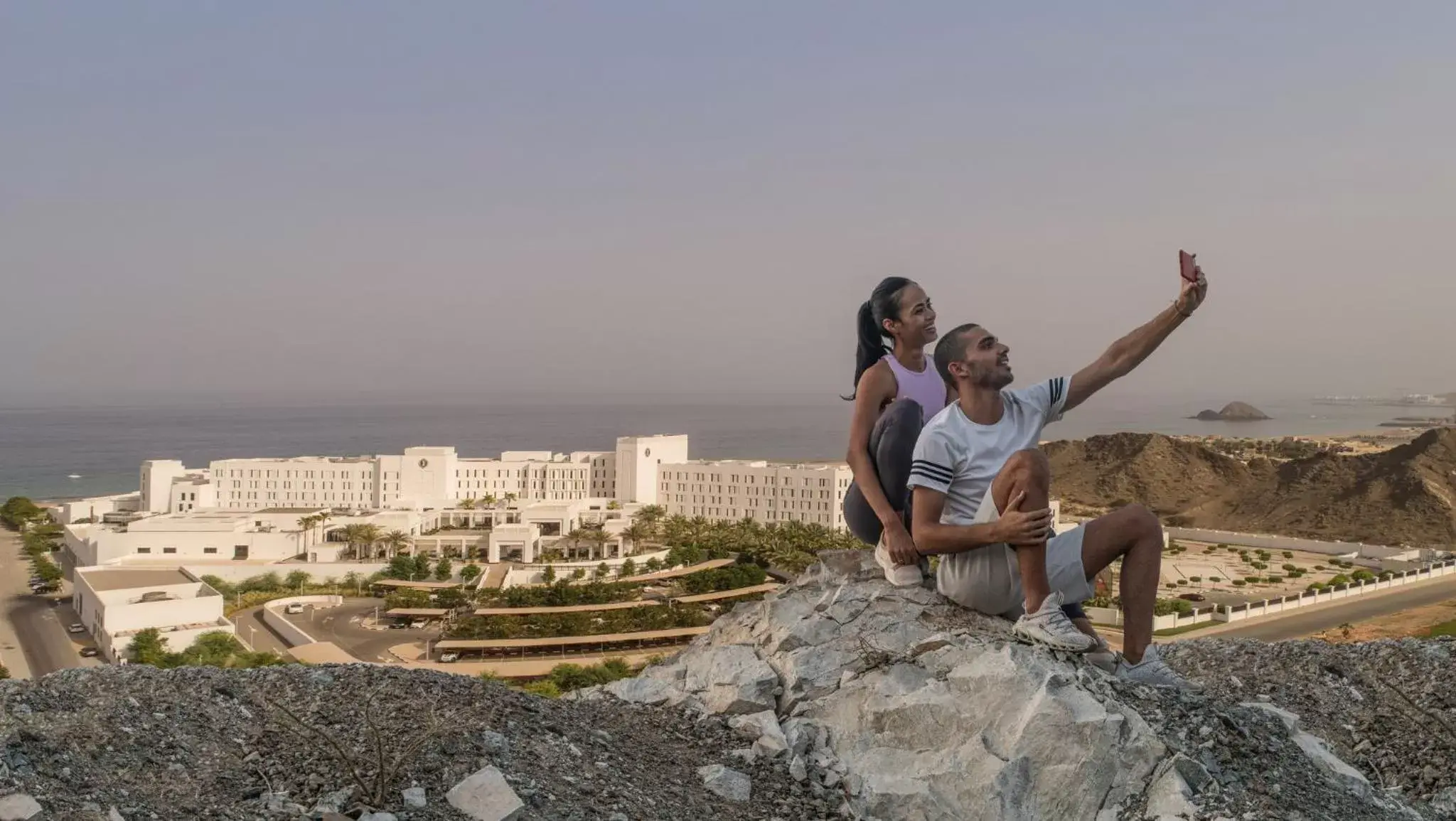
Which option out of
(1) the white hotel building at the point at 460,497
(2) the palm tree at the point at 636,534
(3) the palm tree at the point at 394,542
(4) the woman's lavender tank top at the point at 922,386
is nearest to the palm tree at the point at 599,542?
(1) the white hotel building at the point at 460,497

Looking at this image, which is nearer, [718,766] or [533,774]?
[533,774]

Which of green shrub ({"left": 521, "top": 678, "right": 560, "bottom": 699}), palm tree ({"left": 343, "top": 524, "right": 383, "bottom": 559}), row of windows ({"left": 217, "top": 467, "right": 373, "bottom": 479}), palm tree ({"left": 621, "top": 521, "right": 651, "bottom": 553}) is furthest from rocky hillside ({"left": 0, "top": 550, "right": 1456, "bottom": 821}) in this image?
row of windows ({"left": 217, "top": 467, "right": 373, "bottom": 479})

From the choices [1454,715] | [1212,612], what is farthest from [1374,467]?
[1454,715]

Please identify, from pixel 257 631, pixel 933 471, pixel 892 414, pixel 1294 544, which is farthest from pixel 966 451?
pixel 1294 544

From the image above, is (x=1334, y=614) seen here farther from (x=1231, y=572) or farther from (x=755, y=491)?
(x=755, y=491)

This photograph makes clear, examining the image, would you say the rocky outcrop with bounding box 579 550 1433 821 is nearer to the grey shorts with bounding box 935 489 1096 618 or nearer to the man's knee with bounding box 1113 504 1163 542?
the grey shorts with bounding box 935 489 1096 618

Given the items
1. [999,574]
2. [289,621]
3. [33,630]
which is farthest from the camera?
[289,621]

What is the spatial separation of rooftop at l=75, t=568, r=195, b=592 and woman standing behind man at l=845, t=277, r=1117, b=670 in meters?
35.7

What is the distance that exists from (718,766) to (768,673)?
84 centimetres

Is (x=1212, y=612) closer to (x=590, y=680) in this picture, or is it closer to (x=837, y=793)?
(x=590, y=680)

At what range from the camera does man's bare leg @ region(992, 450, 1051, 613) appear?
4.90 m

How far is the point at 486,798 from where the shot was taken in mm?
4441

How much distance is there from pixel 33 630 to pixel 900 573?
38.3m

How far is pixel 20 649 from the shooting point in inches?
1220
